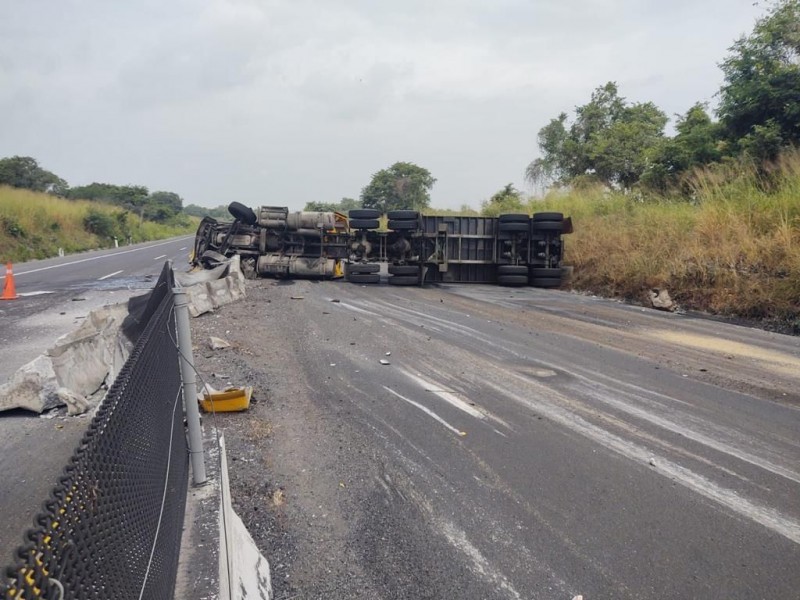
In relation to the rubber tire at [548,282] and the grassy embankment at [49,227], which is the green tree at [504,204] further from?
the grassy embankment at [49,227]

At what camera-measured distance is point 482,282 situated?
16.8 meters

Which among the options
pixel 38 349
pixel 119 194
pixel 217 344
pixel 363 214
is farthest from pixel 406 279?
pixel 119 194

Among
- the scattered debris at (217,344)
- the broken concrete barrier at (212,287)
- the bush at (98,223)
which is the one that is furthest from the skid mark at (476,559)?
the bush at (98,223)

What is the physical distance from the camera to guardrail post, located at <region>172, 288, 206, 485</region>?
322 cm

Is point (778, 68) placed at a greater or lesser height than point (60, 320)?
greater

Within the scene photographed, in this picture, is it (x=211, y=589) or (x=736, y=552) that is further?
(x=736, y=552)

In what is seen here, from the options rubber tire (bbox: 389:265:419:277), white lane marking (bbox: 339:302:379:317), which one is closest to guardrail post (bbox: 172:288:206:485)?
white lane marking (bbox: 339:302:379:317)

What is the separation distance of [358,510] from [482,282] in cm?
1352

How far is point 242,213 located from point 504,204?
41.2ft

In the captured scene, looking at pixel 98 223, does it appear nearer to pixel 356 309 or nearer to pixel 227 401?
pixel 356 309

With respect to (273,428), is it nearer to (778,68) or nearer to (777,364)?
(777,364)

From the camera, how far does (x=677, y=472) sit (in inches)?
169

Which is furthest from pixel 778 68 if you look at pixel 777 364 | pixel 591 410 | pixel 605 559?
pixel 605 559

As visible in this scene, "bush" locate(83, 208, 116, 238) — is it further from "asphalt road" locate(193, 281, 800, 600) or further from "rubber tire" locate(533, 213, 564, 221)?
"asphalt road" locate(193, 281, 800, 600)
